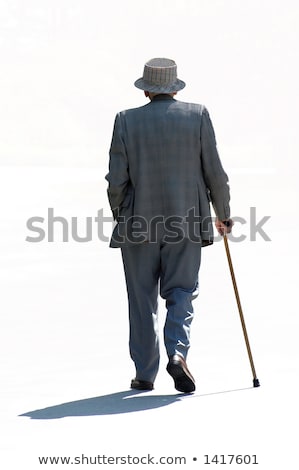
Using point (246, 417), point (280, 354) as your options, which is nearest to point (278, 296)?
point (280, 354)

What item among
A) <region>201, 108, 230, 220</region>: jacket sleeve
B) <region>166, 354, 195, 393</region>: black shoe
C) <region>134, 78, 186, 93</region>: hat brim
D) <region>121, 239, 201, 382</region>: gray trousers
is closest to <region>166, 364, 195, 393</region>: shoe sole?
<region>166, 354, 195, 393</region>: black shoe

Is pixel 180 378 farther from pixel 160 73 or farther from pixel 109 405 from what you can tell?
pixel 160 73

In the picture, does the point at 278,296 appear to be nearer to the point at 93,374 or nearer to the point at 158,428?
the point at 93,374

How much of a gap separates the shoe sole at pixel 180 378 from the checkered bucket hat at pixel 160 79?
1.46 metres

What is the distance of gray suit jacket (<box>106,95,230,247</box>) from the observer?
886 centimetres

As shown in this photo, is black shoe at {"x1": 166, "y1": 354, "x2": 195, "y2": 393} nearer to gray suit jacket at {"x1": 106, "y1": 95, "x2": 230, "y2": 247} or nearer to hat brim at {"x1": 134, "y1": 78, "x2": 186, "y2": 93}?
gray suit jacket at {"x1": 106, "y1": 95, "x2": 230, "y2": 247}

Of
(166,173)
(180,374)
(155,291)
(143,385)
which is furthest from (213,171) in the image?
(143,385)

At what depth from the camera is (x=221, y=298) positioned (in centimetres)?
1258

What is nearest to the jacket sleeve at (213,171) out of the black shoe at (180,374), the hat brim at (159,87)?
the hat brim at (159,87)

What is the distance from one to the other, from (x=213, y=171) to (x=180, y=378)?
3.63 feet

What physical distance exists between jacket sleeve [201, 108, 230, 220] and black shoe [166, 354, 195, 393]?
830 millimetres

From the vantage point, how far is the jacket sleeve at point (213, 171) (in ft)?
29.1

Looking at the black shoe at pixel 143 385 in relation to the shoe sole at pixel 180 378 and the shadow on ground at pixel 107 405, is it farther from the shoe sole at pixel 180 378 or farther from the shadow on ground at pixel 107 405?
the shoe sole at pixel 180 378

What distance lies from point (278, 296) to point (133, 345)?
348 centimetres
